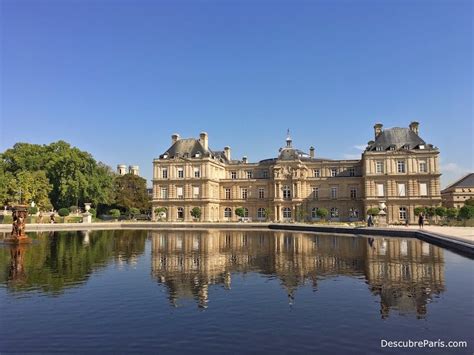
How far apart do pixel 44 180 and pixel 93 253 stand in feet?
129

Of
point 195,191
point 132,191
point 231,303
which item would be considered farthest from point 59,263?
point 132,191

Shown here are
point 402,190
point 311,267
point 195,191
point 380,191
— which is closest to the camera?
point 311,267

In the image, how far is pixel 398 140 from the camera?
2347 inches

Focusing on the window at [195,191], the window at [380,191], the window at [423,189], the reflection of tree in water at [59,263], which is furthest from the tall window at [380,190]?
the reflection of tree in water at [59,263]

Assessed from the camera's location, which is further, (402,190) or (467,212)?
(402,190)

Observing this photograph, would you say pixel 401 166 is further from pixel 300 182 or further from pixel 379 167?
pixel 300 182

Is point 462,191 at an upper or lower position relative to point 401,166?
lower

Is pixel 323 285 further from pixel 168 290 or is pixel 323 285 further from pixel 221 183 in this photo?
pixel 221 183

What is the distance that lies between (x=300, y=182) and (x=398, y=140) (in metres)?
16.0

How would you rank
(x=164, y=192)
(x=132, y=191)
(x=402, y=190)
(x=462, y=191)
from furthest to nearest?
(x=462, y=191)
(x=132, y=191)
(x=164, y=192)
(x=402, y=190)

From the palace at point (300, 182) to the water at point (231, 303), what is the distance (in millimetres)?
41014

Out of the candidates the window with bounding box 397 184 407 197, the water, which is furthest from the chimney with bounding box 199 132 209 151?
the water

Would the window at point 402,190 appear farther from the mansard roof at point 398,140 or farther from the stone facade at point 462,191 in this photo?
the stone facade at point 462,191

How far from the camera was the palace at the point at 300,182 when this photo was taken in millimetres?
58062
